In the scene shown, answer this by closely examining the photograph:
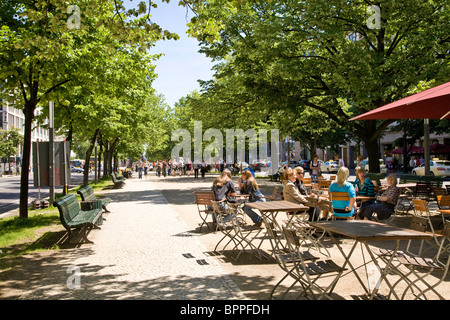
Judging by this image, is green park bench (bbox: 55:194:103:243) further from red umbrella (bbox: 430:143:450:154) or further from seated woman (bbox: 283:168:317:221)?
red umbrella (bbox: 430:143:450:154)

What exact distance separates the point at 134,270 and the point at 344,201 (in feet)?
13.9

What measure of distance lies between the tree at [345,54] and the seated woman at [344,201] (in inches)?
315

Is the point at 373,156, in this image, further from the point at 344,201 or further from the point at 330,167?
the point at 330,167

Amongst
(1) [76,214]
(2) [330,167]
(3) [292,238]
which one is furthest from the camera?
(2) [330,167]

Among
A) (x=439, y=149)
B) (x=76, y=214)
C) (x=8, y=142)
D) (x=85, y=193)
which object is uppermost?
(x=8, y=142)

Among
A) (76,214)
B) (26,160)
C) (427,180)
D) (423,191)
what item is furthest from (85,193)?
(427,180)

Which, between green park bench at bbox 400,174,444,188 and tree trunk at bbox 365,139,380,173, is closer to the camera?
→ green park bench at bbox 400,174,444,188

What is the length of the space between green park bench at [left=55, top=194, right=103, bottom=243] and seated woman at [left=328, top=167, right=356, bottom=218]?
16.0 feet

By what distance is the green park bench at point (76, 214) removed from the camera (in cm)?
838

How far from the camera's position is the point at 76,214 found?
10.0 metres

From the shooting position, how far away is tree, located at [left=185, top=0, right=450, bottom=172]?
53.4 feet

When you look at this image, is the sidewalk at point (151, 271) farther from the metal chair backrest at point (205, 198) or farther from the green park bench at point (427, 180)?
the green park bench at point (427, 180)

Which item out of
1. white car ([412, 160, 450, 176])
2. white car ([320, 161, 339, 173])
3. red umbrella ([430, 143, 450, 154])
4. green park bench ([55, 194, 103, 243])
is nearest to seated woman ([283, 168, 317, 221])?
green park bench ([55, 194, 103, 243])
